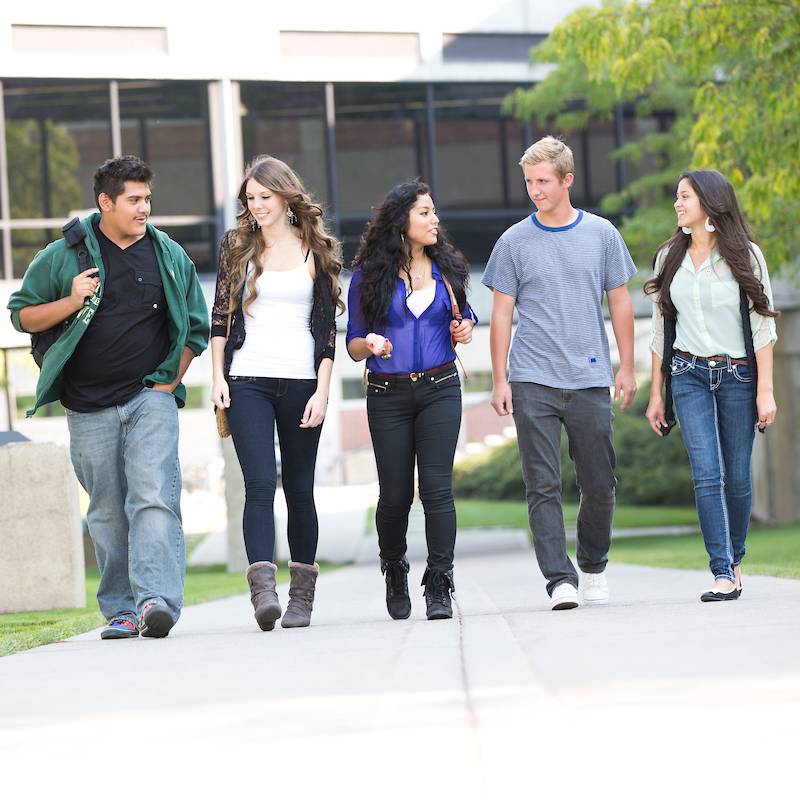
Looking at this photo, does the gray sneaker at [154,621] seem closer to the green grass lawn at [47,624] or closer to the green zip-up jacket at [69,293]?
the green grass lawn at [47,624]

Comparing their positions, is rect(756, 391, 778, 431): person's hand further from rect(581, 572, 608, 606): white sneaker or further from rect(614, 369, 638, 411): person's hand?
rect(581, 572, 608, 606): white sneaker

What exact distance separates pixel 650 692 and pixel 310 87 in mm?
17217

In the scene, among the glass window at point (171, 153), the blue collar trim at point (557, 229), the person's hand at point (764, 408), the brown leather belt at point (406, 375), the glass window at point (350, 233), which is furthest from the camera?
the glass window at point (171, 153)

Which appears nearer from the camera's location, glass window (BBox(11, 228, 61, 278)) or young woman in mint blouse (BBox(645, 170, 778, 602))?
young woman in mint blouse (BBox(645, 170, 778, 602))

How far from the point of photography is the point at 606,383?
6594mm

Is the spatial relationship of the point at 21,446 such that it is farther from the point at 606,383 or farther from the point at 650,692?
the point at 650,692

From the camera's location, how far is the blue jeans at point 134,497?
5945mm

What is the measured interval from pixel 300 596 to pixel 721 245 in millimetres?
2306

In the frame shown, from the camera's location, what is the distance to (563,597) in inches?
247

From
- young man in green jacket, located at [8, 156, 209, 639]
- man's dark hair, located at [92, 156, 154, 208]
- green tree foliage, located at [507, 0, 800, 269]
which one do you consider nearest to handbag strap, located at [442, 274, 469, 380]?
young man in green jacket, located at [8, 156, 209, 639]

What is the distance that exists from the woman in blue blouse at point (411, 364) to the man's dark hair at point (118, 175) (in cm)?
93

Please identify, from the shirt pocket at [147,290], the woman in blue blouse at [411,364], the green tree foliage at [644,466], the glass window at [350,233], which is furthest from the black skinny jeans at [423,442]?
the green tree foliage at [644,466]

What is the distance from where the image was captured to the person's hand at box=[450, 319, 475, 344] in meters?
6.20

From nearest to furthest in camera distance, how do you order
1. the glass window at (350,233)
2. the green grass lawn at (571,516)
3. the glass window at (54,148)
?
1. the glass window at (350,233)
2. the glass window at (54,148)
3. the green grass lawn at (571,516)
